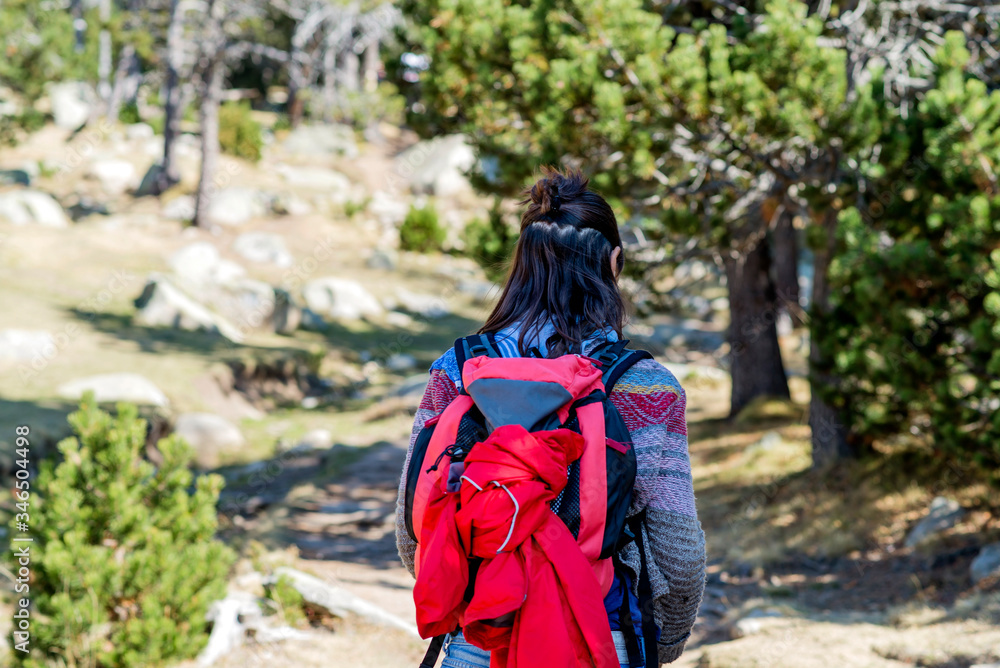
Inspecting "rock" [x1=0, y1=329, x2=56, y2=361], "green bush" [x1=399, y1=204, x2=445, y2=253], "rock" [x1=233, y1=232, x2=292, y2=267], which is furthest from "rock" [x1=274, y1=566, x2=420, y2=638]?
"green bush" [x1=399, y1=204, x2=445, y2=253]

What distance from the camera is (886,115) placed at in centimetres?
543

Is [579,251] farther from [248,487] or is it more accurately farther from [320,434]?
[320,434]

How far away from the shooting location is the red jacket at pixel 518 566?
1531 mm

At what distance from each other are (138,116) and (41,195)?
11.1 m

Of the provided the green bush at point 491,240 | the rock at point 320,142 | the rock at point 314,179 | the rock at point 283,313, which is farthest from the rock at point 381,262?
the green bush at point 491,240

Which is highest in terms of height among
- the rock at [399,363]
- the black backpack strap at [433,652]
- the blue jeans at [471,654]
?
the blue jeans at [471,654]

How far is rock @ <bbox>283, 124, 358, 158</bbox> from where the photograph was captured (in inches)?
1096

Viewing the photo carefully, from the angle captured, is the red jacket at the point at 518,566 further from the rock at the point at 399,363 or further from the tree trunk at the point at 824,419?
the rock at the point at 399,363

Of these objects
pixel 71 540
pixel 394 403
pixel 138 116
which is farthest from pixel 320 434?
pixel 138 116

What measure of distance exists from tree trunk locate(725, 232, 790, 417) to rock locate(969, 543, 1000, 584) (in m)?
4.43

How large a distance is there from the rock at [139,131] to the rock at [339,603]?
25.5 metres

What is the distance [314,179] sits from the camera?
25172mm

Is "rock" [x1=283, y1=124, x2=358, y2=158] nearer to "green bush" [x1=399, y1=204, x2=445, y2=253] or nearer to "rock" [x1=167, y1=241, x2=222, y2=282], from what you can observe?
"green bush" [x1=399, y1=204, x2=445, y2=253]

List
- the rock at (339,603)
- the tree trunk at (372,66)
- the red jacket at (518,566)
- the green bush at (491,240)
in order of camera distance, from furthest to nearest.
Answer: the tree trunk at (372,66) → the green bush at (491,240) → the rock at (339,603) → the red jacket at (518,566)
